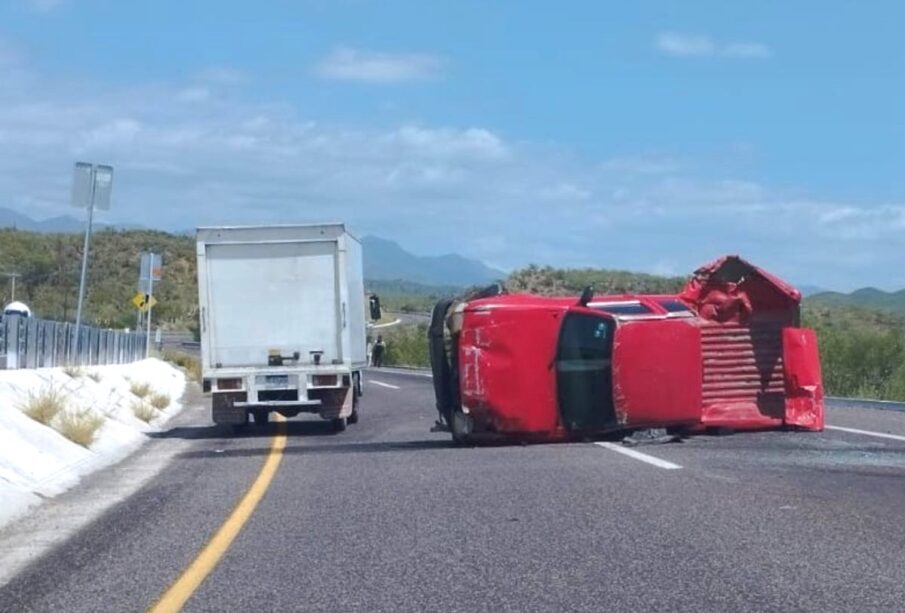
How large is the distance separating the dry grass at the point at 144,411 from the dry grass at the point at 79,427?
547 cm

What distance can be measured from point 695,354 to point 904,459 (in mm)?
2862

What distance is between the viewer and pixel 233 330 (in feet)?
79.4

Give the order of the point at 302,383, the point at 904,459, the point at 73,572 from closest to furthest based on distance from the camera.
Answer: the point at 73,572 → the point at 904,459 → the point at 302,383

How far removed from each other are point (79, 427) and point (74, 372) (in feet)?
30.3

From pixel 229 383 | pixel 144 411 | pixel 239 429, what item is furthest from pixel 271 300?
pixel 144 411

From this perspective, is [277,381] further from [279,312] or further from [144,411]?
[144,411]

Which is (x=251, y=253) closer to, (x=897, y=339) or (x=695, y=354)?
(x=695, y=354)

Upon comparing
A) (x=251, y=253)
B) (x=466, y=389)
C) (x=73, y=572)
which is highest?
(x=251, y=253)

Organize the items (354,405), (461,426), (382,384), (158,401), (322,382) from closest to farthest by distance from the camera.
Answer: (461,426)
(322,382)
(354,405)
(158,401)
(382,384)

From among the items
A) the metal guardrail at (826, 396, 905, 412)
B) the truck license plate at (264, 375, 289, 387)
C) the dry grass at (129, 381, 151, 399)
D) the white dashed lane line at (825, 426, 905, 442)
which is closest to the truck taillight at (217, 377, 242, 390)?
the truck license plate at (264, 375, 289, 387)

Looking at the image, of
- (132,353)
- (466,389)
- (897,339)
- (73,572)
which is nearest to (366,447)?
(466,389)

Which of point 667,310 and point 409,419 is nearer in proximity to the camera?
point 667,310

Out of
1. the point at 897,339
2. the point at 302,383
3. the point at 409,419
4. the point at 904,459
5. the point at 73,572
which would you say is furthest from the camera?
the point at 897,339

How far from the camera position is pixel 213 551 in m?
11.0
